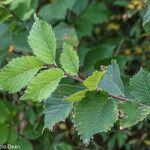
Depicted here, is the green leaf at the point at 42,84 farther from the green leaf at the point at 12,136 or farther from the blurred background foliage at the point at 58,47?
the green leaf at the point at 12,136

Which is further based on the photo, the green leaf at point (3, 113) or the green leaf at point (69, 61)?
the green leaf at point (3, 113)

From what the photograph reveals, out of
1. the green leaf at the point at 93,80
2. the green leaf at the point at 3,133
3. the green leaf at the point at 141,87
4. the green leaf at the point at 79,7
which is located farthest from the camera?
the green leaf at the point at 79,7

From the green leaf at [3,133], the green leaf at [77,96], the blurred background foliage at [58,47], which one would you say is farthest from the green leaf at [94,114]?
the green leaf at [3,133]

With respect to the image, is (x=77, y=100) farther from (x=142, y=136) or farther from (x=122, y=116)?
(x=142, y=136)

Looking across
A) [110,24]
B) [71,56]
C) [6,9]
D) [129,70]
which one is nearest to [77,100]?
[71,56]

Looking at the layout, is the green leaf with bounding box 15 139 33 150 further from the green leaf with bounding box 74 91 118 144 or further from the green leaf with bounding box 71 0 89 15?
the green leaf with bounding box 74 91 118 144

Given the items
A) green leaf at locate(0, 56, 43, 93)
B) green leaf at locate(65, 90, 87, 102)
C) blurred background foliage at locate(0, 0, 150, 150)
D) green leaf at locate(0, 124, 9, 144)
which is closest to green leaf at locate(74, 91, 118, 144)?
green leaf at locate(65, 90, 87, 102)

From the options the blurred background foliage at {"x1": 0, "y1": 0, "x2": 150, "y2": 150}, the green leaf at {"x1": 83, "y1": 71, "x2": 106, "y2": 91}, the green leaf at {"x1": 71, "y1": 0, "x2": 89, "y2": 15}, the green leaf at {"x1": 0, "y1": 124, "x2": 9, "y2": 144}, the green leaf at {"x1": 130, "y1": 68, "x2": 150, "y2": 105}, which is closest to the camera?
the green leaf at {"x1": 83, "y1": 71, "x2": 106, "y2": 91}
